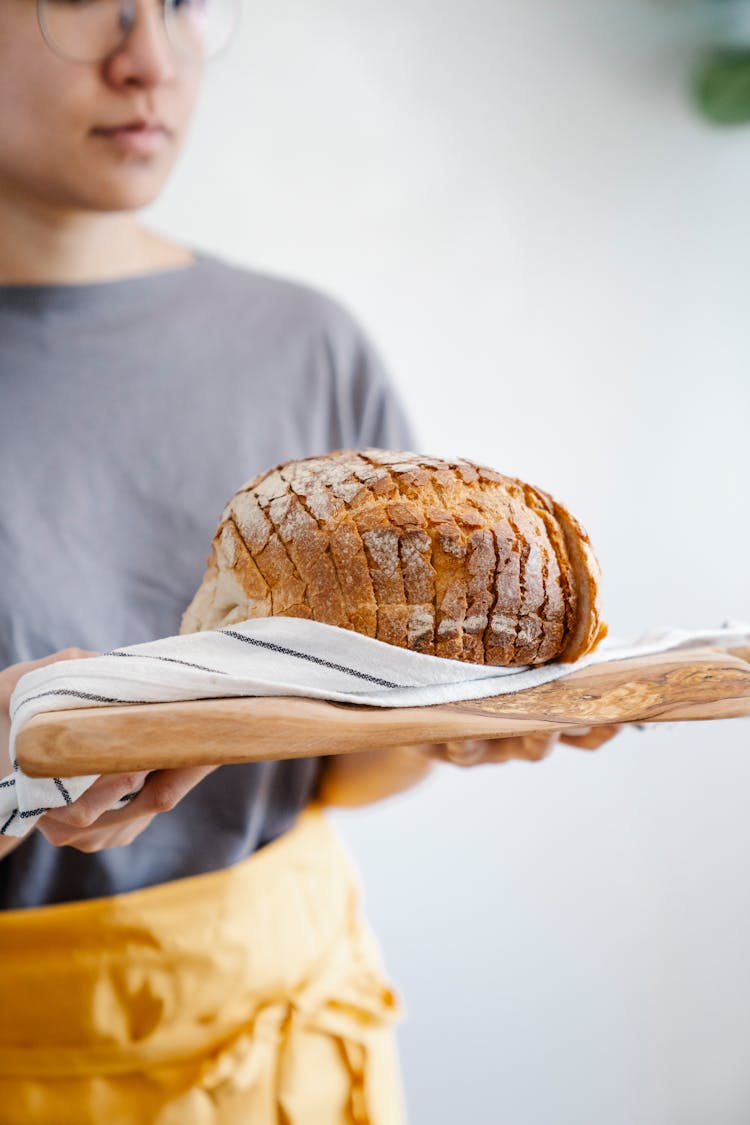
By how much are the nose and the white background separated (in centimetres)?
77

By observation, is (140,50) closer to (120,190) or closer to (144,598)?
(120,190)

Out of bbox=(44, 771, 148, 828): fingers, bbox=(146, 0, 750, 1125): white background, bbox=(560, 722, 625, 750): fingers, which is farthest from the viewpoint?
bbox=(146, 0, 750, 1125): white background

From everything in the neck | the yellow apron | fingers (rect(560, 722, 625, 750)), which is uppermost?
the neck

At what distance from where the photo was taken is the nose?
3.27 feet

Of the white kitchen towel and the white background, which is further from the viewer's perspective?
the white background

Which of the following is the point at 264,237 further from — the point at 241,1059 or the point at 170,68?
the point at 241,1059

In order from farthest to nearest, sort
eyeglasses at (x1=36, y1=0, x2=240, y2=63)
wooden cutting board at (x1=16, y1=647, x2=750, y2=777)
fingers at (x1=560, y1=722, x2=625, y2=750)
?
1. eyeglasses at (x1=36, y1=0, x2=240, y2=63)
2. fingers at (x1=560, y1=722, x2=625, y2=750)
3. wooden cutting board at (x1=16, y1=647, x2=750, y2=777)

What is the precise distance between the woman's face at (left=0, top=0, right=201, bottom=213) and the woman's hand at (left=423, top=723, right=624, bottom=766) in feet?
2.01

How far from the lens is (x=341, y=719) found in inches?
27.0

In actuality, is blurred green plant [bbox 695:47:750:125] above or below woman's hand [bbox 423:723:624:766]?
above

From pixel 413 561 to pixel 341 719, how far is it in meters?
0.15

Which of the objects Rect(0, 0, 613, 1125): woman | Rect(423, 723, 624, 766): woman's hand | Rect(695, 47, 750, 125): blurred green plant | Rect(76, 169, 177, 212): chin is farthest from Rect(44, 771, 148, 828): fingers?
Rect(695, 47, 750, 125): blurred green plant

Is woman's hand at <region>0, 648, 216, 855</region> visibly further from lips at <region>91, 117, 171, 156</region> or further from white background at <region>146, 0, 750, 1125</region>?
white background at <region>146, 0, 750, 1125</region>

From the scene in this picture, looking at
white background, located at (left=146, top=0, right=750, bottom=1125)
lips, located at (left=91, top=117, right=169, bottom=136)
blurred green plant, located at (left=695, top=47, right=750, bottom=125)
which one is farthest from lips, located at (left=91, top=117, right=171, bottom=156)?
blurred green plant, located at (left=695, top=47, right=750, bottom=125)
